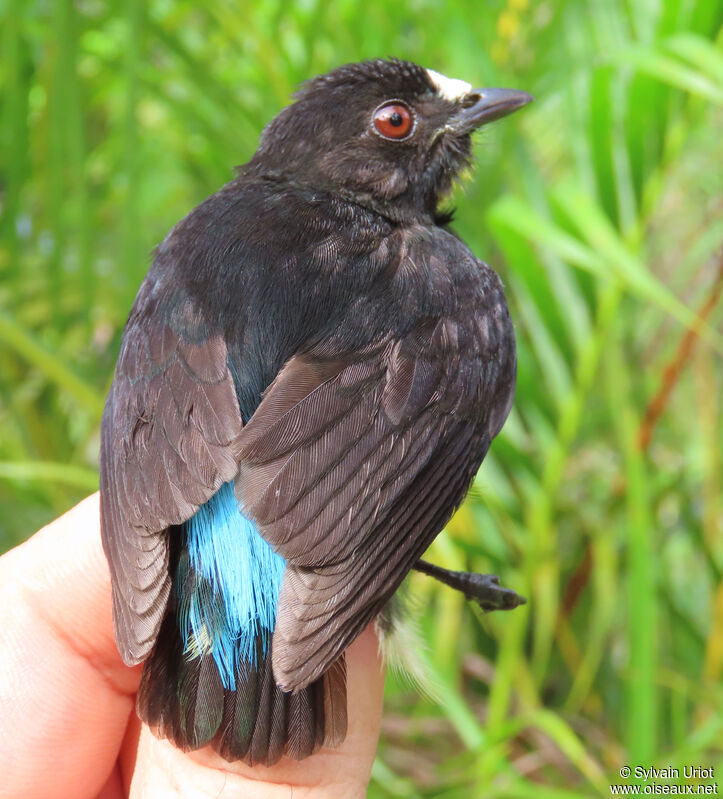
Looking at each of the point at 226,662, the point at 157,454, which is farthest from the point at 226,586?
the point at 157,454

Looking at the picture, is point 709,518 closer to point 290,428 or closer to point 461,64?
point 461,64

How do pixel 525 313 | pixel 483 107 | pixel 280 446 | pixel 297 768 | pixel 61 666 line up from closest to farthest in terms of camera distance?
1. pixel 280 446
2. pixel 297 768
3. pixel 61 666
4. pixel 483 107
5. pixel 525 313

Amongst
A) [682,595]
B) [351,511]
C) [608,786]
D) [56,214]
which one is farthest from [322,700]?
[682,595]

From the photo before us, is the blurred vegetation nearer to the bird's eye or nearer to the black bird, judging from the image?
the bird's eye

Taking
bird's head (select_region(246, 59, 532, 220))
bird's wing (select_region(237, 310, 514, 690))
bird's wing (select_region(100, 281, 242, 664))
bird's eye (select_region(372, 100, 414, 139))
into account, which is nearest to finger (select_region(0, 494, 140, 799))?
bird's wing (select_region(100, 281, 242, 664))

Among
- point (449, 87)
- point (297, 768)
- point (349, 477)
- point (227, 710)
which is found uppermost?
point (449, 87)

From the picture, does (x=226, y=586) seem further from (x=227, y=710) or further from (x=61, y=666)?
(x=61, y=666)

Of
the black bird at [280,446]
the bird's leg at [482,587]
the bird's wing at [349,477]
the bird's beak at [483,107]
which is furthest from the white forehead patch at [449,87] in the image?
the bird's leg at [482,587]
